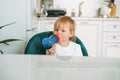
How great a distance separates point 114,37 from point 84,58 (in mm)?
3211

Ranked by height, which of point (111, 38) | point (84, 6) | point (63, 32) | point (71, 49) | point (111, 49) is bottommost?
point (111, 49)

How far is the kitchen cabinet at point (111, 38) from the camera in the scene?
3.56 m

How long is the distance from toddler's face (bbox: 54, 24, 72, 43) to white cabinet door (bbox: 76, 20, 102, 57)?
1676mm

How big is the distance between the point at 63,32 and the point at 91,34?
1.82 meters

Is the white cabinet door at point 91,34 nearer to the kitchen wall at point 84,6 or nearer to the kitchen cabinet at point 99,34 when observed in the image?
the kitchen cabinet at point 99,34

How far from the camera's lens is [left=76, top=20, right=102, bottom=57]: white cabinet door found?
3527mm

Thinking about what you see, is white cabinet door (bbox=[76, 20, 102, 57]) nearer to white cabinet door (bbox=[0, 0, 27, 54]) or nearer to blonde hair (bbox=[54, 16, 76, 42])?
white cabinet door (bbox=[0, 0, 27, 54])

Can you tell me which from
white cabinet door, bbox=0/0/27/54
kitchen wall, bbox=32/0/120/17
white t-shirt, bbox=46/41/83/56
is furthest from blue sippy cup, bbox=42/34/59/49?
kitchen wall, bbox=32/0/120/17

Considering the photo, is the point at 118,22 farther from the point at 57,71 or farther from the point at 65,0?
the point at 57,71

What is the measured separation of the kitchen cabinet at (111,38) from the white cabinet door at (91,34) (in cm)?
10

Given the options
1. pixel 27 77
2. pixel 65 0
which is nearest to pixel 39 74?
pixel 27 77

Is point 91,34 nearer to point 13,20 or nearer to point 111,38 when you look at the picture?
point 111,38

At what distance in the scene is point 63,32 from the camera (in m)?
1.83

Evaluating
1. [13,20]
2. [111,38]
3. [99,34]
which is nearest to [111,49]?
[111,38]
